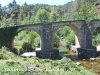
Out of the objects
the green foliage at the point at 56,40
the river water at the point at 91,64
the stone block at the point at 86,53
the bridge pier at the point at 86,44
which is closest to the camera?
the river water at the point at 91,64

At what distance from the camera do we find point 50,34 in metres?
38.0

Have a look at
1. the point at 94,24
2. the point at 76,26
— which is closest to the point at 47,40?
the point at 76,26

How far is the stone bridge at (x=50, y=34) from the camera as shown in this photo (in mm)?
36750

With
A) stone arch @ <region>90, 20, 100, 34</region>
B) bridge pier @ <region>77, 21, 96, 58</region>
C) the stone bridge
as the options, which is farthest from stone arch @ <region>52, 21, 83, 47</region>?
stone arch @ <region>90, 20, 100, 34</region>

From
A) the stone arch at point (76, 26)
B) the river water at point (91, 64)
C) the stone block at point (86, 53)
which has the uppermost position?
the stone arch at point (76, 26)

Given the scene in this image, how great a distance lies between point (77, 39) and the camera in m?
42.6

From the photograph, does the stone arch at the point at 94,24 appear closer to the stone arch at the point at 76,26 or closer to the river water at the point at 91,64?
the stone arch at the point at 76,26

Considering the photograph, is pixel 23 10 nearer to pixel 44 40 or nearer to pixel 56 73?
pixel 44 40

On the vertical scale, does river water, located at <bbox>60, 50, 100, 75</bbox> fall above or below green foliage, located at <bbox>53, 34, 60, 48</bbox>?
below

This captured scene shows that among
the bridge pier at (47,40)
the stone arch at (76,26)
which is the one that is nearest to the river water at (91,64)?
the bridge pier at (47,40)

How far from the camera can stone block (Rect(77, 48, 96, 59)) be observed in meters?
38.9

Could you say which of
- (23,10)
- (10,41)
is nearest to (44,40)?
(10,41)

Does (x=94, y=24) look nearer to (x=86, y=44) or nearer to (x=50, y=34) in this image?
(x=86, y=44)

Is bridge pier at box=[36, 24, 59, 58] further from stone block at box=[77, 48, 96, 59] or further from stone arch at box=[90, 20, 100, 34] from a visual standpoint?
stone arch at box=[90, 20, 100, 34]
